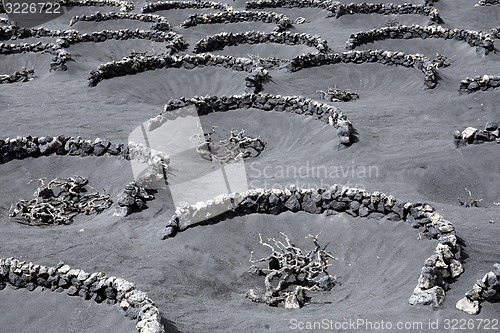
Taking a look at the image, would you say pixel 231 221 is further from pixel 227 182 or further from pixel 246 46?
pixel 246 46

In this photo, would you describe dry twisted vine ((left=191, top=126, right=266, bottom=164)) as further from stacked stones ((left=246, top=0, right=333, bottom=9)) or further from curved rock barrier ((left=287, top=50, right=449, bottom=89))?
stacked stones ((left=246, top=0, right=333, bottom=9))

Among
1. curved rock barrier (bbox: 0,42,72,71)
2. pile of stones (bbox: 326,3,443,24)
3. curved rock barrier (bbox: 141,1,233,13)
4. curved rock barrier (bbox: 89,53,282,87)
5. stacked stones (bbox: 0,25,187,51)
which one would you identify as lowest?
curved rock barrier (bbox: 141,1,233,13)

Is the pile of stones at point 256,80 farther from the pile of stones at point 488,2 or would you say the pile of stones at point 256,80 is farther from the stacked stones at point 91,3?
the stacked stones at point 91,3

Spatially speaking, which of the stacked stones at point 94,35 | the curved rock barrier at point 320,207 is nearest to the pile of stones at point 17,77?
the stacked stones at point 94,35

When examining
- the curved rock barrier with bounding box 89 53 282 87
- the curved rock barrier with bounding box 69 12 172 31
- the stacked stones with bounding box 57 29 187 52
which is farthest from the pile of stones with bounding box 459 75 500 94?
the curved rock barrier with bounding box 69 12 172 31

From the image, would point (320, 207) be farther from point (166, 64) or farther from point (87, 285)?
point (166, 64)

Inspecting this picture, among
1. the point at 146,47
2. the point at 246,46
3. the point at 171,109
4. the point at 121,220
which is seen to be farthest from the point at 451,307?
the point at 146,47
